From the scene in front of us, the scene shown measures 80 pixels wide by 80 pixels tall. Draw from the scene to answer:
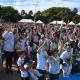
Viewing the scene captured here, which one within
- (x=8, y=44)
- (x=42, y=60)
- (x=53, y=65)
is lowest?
A: (x=53, y=65)

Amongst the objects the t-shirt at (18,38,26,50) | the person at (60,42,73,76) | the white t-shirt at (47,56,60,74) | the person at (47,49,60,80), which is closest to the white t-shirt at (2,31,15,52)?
the t-shirt at (18,38,26,50)

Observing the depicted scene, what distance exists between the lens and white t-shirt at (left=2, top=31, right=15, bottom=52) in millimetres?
12946

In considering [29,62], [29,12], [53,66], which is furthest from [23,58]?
[29,12]

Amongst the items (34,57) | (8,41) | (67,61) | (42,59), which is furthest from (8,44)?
(67,61)

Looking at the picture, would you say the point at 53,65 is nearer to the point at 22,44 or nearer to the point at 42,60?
the point at 42,60

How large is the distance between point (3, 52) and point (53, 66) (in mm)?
2620

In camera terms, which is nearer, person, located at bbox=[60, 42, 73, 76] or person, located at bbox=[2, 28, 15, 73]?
person, located at bbox=[60, 42, 73, 76]

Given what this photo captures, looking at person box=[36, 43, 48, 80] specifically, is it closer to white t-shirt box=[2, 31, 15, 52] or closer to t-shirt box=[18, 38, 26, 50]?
white t-shirt box=[2, 31, 15, 52]

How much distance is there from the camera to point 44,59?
1159cm

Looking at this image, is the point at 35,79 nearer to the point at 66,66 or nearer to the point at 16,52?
the point at 66,66

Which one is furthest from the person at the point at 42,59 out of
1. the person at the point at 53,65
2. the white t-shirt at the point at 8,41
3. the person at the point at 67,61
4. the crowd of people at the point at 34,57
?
the white t-shirt at the point at 8,41

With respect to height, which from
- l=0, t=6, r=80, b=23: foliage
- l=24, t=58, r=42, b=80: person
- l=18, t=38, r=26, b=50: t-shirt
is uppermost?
l=18, t=38, r=26, b=50: t-shirt

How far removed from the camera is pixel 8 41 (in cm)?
1307

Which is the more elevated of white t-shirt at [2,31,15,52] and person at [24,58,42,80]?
white t-shirt at [2,31,15,52]
